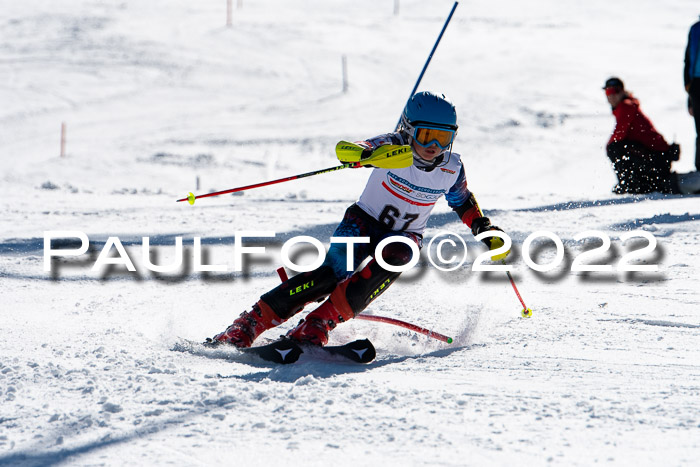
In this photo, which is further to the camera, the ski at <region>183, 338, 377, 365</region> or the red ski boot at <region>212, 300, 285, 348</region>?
the red ski boot at <region>212, 300, 285, 348</region>

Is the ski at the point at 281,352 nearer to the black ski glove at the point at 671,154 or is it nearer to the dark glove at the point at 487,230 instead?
the dark glove at the point at 487,230

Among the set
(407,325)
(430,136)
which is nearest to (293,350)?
(407,325)

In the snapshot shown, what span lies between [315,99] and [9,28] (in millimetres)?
10895

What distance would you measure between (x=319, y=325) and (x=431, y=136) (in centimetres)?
110

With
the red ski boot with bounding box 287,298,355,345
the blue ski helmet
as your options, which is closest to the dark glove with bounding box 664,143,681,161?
the blue ski helmet

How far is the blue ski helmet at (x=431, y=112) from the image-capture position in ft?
12.1

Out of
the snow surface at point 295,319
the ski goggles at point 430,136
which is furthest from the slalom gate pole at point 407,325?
the ski goggles at point 430,136

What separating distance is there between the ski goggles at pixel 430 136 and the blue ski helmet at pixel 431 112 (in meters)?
0.02

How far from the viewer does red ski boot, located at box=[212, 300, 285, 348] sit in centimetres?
347

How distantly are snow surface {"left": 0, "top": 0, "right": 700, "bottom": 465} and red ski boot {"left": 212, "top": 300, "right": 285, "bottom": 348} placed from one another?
19 centimetres

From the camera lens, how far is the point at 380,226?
3.90m

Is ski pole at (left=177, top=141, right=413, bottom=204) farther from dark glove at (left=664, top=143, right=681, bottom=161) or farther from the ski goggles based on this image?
dark glove at (left=664, top=143, right=681, bottom=161)

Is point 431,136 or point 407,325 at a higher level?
point 431,136

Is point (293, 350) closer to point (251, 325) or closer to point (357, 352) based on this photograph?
point (357, 352)
